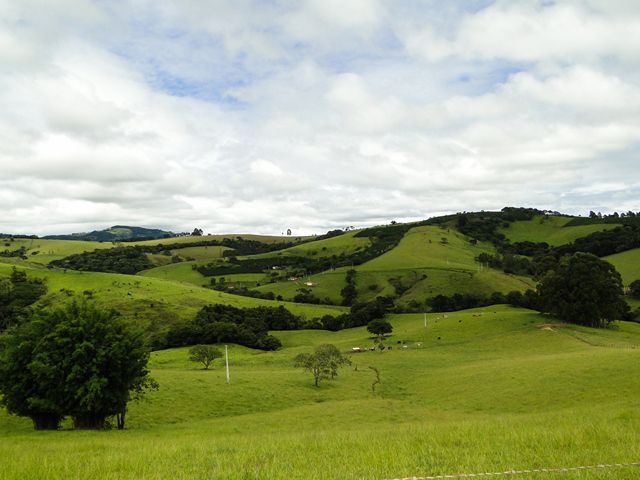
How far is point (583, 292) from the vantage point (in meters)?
89.9

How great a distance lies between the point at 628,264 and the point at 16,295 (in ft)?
684

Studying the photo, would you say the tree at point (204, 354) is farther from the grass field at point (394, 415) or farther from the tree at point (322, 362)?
the tree at point (322, 362)

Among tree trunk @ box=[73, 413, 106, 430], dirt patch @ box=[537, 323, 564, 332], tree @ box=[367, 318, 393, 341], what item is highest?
tree trunk @ box=[73, 413, 106, 430]

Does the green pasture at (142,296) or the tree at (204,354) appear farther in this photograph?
the green pasture at (142,296)

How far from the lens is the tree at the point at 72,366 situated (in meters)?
34.3

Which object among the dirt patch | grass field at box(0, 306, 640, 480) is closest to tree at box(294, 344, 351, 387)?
grass field at box(0, 306, 640, 480)

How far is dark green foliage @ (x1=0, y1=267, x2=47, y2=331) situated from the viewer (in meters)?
126

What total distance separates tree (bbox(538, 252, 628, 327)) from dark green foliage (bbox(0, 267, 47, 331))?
12991cm

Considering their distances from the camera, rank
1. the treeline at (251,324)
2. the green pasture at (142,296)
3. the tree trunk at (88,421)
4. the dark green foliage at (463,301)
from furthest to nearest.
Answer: the dark green foliage at (463,301)
the green pasture at (142,296)
the treeline at (251,324)
the tree trunk at (88,421)

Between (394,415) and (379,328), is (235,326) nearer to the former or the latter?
(379,328)

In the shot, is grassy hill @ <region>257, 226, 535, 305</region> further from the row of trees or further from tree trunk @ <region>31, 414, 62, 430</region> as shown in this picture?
tree trunk @ <region>31, 414, 62, 430</region>

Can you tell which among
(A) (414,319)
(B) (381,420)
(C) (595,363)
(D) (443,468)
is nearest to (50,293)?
(A) (414,319)

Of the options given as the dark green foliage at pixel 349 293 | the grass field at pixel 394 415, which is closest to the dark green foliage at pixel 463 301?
the grass field at pixel 394 415

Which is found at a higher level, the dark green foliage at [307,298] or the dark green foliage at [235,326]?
the dark green foliage at [307,298]
